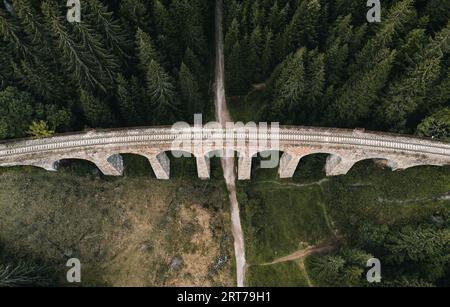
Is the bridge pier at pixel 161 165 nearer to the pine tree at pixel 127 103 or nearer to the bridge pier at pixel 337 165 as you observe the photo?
the pine tree at pixel 127 103

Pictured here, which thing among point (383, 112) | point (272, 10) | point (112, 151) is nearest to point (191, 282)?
point (112, 151)

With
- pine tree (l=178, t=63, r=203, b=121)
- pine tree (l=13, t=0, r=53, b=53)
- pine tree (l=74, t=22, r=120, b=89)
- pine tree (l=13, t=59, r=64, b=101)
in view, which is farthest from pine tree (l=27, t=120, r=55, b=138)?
pine tree (l=178, t=63, r=203, b=121)

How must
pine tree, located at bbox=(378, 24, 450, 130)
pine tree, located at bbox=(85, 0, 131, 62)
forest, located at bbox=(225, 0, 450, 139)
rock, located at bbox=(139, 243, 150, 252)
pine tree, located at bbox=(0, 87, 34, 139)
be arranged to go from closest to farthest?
Result: pine tree, located at bbox=(85, 0, 131, 62) → pine tree, located at bbox=(378, 24, 450, 130) → pine tree, located at bbox=(0, 87, 34, 139) → forest, located at bbox=(225, 0, 450, 139) → rock, located at bbox=(139, 243, 150, 252)

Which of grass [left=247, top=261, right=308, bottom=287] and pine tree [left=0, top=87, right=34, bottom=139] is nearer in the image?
pine tree [left=0, top=87, right=34, bottom=139]

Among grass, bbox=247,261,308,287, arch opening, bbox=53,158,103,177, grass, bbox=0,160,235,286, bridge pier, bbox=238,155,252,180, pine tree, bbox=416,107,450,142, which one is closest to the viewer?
pine tree, bbox=416,107,450,142

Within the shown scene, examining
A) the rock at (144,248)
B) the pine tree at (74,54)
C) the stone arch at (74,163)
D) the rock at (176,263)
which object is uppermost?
the pine tree at (74,54)

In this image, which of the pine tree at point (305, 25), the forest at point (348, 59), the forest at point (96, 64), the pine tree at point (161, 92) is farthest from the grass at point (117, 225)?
the pine tree at point (305, 25)

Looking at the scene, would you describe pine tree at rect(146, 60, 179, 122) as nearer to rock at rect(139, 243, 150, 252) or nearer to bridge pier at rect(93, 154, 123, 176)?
bridge pier at rect(93, 154, 123, 176)
